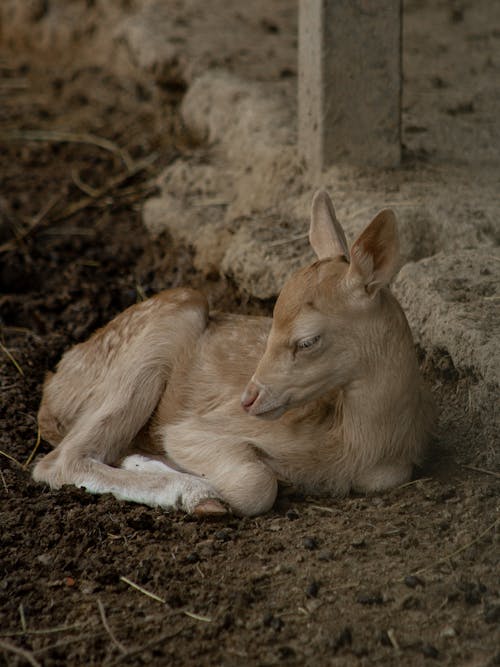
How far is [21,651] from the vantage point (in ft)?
14.5

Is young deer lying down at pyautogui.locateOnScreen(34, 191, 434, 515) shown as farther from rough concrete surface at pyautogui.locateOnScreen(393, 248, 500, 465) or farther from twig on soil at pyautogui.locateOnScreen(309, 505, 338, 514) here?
rough concrete surface at pyautogui.locateOnScreen(393, 248, 500, 465)

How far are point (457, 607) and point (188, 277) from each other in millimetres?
4068

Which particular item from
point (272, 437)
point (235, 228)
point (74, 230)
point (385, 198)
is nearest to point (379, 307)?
point (272, 437)

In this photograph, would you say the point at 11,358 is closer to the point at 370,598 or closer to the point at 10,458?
the point at 10,458

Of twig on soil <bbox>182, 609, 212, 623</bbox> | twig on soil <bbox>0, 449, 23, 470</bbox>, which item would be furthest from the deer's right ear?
twig on soil <bbox>0, 449, 23, 470</bbox>

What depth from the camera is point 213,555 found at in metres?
5.03

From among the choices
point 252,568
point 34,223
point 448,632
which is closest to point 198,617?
point 252,568

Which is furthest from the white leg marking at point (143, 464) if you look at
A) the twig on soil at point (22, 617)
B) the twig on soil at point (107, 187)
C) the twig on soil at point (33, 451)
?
the twig on soil at point (107, 187)

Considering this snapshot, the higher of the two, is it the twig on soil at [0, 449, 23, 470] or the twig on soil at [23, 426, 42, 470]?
the twig on soil at [0, 449, 23, 470]

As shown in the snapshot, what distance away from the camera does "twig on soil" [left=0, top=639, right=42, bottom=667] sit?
4348 mm

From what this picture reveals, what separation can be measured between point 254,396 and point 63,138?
616 centimetres

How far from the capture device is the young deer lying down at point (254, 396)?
525 centimetres

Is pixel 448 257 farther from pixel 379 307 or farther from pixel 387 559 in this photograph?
pixel 387 559

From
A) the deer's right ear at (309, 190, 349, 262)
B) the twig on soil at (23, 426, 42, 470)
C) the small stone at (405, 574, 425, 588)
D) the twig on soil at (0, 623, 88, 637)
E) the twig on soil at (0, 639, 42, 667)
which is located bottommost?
the twig on soil at (23, 426, 42, 470)
